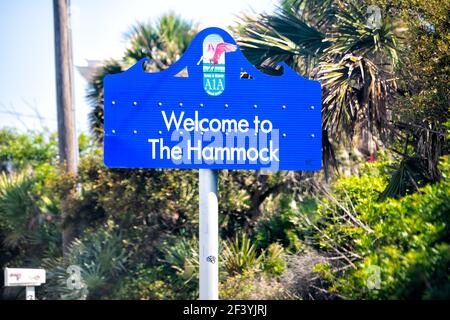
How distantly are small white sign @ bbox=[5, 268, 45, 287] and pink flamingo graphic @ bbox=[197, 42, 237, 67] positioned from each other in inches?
204

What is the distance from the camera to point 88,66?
25.4 m

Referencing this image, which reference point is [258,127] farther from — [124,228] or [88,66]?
[88,66]

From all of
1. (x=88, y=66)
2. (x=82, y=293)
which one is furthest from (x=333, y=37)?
(x=88, y=66)

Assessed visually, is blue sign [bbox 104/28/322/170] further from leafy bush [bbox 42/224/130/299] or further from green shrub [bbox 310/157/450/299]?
leafy bush [bbox 42/224/130/299]

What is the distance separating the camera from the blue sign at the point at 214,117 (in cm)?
563

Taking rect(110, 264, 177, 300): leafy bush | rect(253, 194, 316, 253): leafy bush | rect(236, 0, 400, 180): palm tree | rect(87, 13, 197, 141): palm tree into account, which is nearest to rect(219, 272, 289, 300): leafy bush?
rect(253, 194, 316, 253): leafy bush

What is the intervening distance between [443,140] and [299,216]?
459cm

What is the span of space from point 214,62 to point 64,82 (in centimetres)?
1147

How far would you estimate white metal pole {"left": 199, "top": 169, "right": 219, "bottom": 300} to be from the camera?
553cm

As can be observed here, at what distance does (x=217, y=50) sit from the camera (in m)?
5.79

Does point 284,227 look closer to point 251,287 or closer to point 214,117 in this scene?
point 251,287

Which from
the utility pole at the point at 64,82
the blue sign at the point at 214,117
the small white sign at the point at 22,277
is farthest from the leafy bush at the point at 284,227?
the blue sign at the point at 214,117

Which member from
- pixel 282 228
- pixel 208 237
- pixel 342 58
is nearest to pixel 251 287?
pixel 282 228

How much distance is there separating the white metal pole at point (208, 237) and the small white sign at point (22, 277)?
4930 mm
